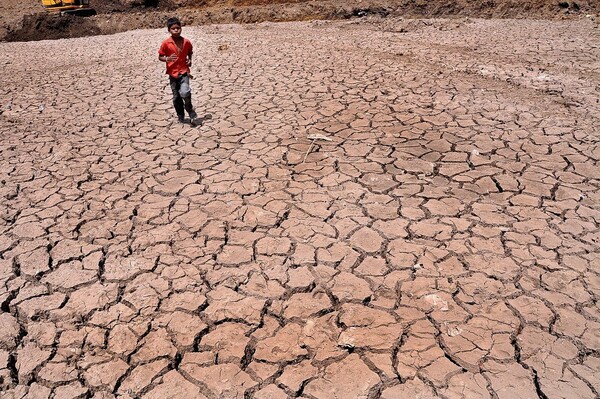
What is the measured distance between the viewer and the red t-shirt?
5.07 m

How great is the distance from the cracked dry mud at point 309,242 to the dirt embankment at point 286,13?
6.65m

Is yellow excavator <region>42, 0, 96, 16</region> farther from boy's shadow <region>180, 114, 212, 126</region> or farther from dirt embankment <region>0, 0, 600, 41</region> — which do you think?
boy's shadow <region>180, 114, 212, 126</region>

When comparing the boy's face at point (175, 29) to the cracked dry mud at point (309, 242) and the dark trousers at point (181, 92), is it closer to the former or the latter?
the dark trousers at point (181, 92)

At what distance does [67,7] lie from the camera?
49.6ft

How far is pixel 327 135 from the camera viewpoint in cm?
509

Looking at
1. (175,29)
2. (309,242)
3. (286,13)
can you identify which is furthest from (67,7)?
(309,242)

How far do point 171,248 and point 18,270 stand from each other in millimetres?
1038

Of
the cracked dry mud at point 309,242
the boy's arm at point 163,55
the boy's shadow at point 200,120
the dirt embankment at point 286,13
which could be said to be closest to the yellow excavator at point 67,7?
the dirt embankment at point 286,13

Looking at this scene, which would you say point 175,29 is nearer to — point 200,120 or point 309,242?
point 200,120

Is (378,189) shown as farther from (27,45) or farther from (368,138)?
(27,45)

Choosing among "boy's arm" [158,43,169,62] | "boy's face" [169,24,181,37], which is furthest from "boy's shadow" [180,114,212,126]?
"boy's face" [169,24,181,37]

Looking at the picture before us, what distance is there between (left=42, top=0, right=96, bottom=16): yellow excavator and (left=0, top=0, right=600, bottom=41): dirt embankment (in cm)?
78

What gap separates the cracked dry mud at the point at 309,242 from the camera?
2355 mm

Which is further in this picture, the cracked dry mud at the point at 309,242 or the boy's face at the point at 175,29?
the boy's face at the point at 175,29
